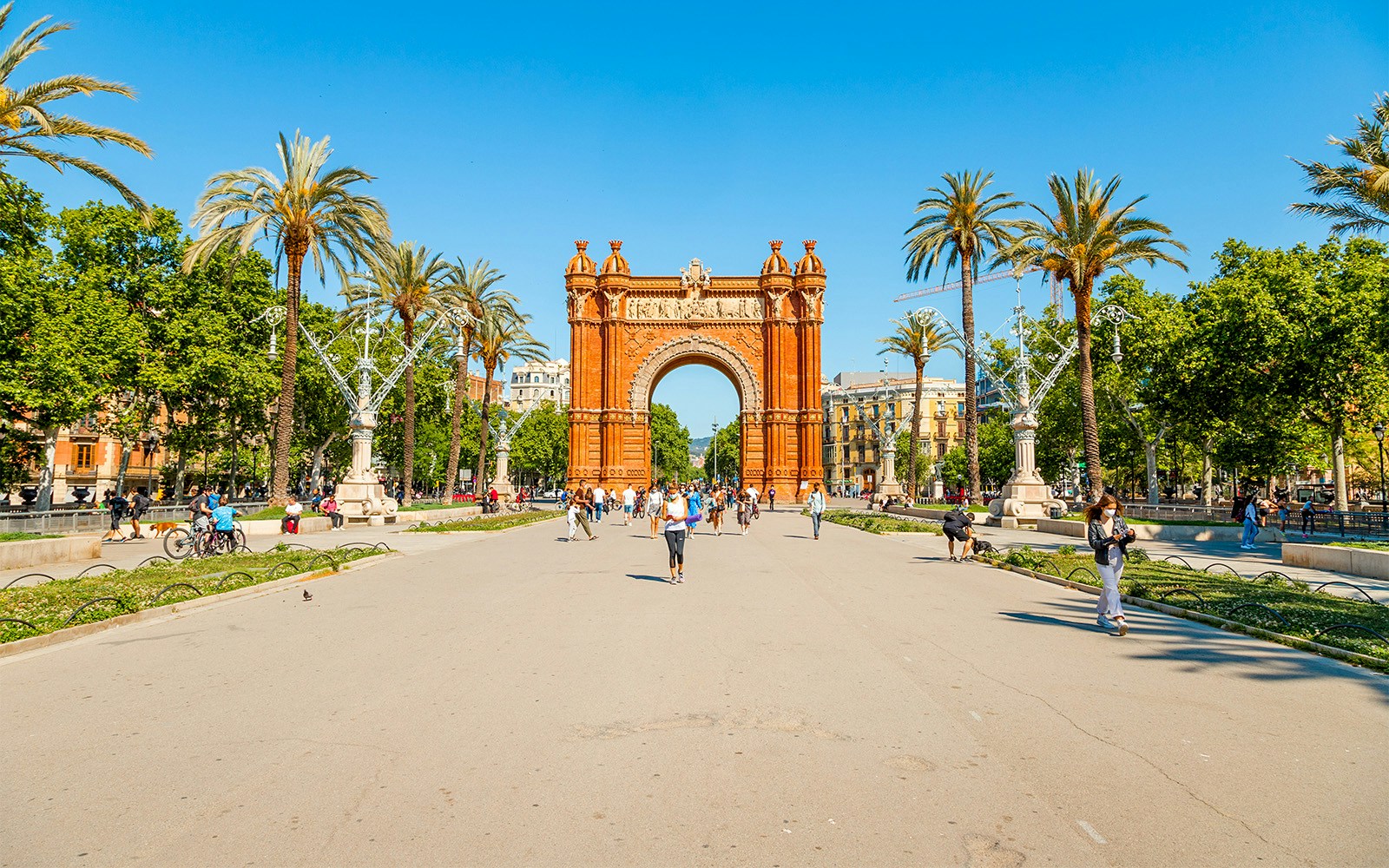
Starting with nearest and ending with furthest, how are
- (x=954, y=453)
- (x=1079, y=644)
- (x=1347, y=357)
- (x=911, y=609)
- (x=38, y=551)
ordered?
(x=1079, y=644)
(x=911, y=609)
(x=38, y=551)
(x=1347, y=357)
(x=954, y=453)

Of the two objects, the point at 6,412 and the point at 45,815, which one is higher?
the point at 6,412

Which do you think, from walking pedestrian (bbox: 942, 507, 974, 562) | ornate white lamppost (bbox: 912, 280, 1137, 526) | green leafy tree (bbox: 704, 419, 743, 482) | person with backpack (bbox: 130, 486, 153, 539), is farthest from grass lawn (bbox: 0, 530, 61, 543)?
green leafy tree (bbox: 704, 419, 743, 482)

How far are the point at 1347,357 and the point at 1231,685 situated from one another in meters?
29.0

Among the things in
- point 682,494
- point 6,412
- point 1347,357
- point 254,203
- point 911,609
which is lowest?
point 911,609

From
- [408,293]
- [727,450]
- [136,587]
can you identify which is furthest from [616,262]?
[727,450]

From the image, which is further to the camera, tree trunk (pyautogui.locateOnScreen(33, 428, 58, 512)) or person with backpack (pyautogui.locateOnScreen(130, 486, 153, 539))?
tree trunk (pyautogui.locateOnScreen(33, 428, 58, 512))

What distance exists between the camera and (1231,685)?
6590 mm

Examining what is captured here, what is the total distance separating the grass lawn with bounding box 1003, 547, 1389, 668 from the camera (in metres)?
8.38

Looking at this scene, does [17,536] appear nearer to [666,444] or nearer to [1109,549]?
[1109,549]

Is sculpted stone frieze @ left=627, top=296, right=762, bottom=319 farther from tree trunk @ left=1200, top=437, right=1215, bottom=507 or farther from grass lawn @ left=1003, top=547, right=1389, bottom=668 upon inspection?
grass lawn @ left=1003, top=547, right=1389, bottom=668

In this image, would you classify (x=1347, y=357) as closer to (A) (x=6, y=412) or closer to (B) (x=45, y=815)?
(B) (x=45, y=815)

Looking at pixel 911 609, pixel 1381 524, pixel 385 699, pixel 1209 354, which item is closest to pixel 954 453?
pixel 1209 354

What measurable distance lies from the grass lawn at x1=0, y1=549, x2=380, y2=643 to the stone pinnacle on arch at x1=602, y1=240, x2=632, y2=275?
39448 millimetres

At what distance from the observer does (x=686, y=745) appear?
5.05 metres
